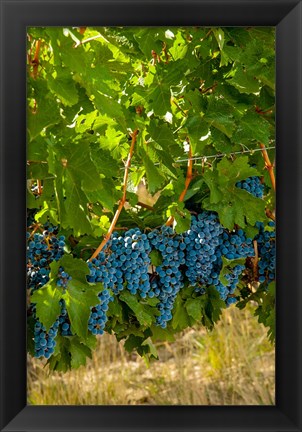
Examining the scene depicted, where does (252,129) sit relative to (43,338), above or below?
above

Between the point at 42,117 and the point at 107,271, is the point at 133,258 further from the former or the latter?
the point at 42,117

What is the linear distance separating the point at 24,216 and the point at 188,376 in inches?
85.8

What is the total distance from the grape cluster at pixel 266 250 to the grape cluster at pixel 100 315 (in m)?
0.30

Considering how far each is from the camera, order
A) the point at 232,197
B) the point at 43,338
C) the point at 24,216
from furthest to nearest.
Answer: the point at 232,197
the point at 43,338
the point at 24,216

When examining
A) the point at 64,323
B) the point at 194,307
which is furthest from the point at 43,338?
the point at 194,307

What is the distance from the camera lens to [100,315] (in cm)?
109

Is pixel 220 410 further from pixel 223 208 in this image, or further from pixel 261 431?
pixel 223 208

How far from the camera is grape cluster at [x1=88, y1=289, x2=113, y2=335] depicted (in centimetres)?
108

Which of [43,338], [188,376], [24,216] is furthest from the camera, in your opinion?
[188,376]

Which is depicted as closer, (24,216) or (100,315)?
(24,216)

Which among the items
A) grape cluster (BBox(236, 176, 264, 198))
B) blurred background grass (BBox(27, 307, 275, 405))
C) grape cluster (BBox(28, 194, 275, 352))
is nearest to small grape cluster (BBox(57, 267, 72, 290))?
grape cluster (BBox(28, 194, 275, 352))

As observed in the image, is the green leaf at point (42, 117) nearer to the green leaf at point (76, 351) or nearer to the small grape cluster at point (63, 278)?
the small grape cluster at point (63, 278)

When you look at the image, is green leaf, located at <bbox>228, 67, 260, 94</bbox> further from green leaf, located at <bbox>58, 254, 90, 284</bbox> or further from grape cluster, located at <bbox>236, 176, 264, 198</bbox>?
green leaf, located at <bbox>58, 254, 90, 284</bbox>

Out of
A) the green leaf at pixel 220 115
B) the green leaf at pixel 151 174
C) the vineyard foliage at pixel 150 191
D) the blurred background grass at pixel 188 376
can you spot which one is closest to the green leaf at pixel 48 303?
the vineyard foliage at pixel 150 191
